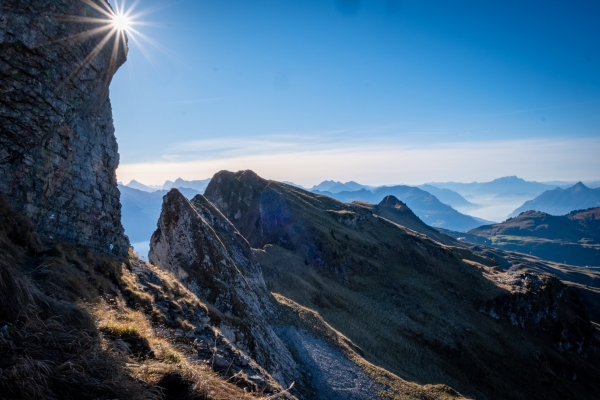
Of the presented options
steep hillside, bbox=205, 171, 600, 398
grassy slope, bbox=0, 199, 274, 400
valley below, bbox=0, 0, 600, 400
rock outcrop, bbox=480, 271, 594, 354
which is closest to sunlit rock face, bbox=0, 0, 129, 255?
valley below, bbox=0, 0, 600, 400

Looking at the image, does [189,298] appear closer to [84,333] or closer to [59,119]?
[84,333]

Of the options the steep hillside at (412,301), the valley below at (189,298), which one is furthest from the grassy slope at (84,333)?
the steep hillside at (412,301)

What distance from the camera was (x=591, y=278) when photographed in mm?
192000

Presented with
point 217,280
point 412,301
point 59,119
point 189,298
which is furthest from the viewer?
point 412,301

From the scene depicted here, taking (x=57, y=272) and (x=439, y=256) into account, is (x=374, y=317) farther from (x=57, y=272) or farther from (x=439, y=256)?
(x=57, y=272)

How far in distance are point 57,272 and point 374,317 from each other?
47538 millimetres

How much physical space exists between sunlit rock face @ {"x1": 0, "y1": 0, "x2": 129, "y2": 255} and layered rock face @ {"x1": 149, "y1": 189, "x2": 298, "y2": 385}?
8.69 metres

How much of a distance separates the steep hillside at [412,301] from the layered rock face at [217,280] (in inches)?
212

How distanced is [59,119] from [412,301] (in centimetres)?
6185

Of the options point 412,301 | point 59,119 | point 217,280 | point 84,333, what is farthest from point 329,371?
point 412,301

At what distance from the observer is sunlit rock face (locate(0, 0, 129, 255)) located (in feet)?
44.9

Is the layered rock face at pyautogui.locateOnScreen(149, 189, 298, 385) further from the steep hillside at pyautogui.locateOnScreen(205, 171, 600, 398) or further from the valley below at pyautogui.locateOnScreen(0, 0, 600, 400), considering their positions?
the steep hillside at pyautogui.locateOnScreen(205, 171, 600, 398)

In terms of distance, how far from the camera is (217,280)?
27109 mm

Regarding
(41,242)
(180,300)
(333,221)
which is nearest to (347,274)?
(333,221)
